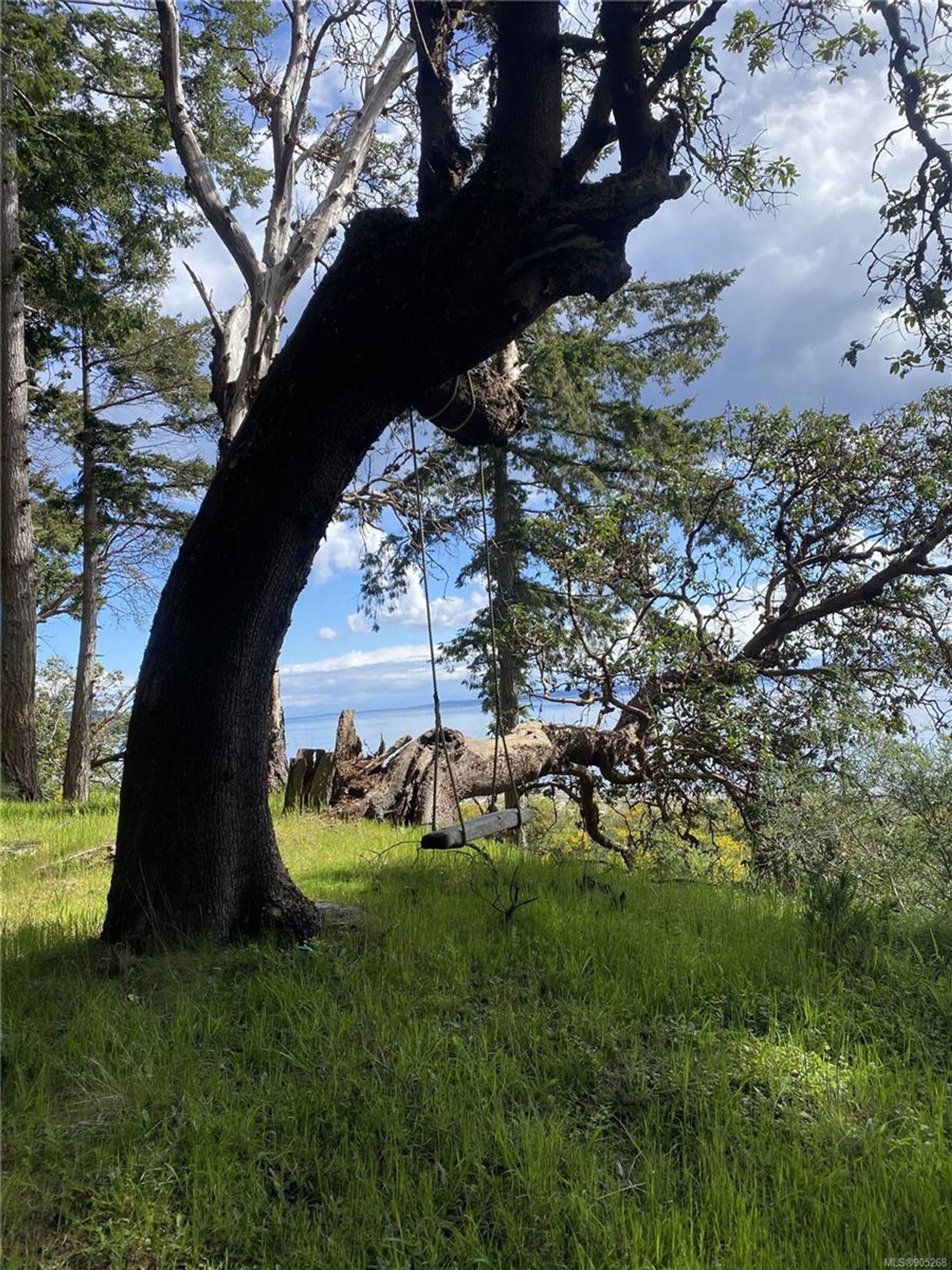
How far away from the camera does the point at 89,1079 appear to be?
2469 millimetres

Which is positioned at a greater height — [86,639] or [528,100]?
[528,100]

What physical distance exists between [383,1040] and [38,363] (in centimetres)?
1236

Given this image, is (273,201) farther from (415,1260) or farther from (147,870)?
(415,1260)

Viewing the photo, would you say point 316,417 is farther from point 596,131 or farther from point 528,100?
point 596,131

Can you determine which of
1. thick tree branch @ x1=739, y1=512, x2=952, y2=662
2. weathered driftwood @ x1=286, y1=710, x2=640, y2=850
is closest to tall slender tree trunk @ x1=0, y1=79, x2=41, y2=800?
weathered driftwood @ x1=286, y1=710, x2=640, y2=850

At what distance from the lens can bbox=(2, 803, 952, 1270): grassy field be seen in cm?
189

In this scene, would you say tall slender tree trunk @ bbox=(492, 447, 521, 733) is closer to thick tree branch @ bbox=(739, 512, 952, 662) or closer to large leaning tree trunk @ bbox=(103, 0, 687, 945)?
thick tree branch @ bbox=(739, 512, 952, 662)

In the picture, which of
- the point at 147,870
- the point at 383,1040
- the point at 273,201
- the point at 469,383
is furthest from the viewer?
the point at 273,201


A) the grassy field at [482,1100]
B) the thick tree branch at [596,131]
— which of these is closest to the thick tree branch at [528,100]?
the thick tree branch at [596,131]

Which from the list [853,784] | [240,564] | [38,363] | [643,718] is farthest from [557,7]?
[38,363]

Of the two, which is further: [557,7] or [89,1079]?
[557,7]

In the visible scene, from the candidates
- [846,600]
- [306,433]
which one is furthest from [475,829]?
[846,600]

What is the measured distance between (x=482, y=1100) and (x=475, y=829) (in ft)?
5.66

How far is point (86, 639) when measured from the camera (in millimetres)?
13086
